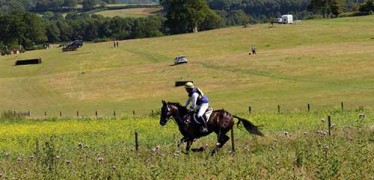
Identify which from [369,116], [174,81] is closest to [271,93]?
[174,81]

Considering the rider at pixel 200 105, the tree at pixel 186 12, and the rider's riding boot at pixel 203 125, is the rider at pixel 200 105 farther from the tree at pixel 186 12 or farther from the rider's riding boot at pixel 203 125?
the tree at pixel 186 12

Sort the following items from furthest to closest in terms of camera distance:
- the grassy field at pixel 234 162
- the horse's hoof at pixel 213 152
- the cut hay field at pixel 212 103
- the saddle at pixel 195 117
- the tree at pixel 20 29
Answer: the tree at pixel 20 29, the saddle at pixel 195 117, the horse's hoof at pixel 213 152, the cut hay field at pixel 212 103, the grassy field at pixel 234 162

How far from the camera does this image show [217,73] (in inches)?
3086

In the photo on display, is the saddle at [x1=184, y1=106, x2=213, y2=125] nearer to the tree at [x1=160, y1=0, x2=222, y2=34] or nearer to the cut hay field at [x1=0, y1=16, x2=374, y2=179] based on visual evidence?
the cut hay field at [x1=0, y1=16, x2=374, y2=179]

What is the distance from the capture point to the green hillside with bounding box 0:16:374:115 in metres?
58.9

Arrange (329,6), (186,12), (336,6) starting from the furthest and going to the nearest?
(329,6)
(336,6)
(186,12)

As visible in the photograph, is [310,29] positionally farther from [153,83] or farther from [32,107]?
[32,107]

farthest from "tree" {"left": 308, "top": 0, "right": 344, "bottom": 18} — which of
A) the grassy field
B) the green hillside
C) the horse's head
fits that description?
the horse's head

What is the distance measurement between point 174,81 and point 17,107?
19.2 meters

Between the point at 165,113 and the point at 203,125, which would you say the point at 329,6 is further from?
the point at 203,125

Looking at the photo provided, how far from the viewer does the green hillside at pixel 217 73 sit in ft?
193

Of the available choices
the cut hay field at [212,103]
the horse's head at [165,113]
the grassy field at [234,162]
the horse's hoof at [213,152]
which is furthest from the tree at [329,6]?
the horse's hoof at [213,152]

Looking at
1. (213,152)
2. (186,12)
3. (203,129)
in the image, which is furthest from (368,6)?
(213,152)

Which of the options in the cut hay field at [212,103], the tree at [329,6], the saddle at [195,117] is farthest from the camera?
the tree at [329,6]
